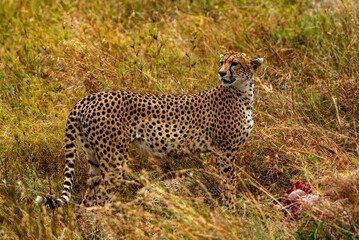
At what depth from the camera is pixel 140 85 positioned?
5148mm

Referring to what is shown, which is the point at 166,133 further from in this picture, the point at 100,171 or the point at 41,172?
the point at 41,172

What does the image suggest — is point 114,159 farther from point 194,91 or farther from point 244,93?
point 194,91

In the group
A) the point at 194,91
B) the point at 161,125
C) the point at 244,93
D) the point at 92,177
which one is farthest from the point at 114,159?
the point at 194,91

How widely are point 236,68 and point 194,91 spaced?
3.70ft

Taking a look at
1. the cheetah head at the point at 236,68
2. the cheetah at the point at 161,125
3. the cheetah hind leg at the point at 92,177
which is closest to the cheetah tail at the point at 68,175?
the cheetah at the point at 161,125

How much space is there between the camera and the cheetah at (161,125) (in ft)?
12.4

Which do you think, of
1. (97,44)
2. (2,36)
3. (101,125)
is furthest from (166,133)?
(2,36)

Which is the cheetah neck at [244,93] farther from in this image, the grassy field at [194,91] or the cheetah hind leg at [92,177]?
the cheetah hind leg at [92,177]

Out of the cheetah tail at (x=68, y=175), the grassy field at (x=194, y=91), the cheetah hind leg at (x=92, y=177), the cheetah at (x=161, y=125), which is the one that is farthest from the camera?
the cheetah hind leg at (x=92, y=177)

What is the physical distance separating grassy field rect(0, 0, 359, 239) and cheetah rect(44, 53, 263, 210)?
20 centimetres

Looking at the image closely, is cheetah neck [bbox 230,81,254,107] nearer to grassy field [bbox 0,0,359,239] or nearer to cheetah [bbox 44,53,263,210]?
cheetah [bbox 44,53,263,210]

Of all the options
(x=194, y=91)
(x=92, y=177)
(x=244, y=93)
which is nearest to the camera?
(x=92, y=177)

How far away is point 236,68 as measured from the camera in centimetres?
404

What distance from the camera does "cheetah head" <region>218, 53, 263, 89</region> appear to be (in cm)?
401
